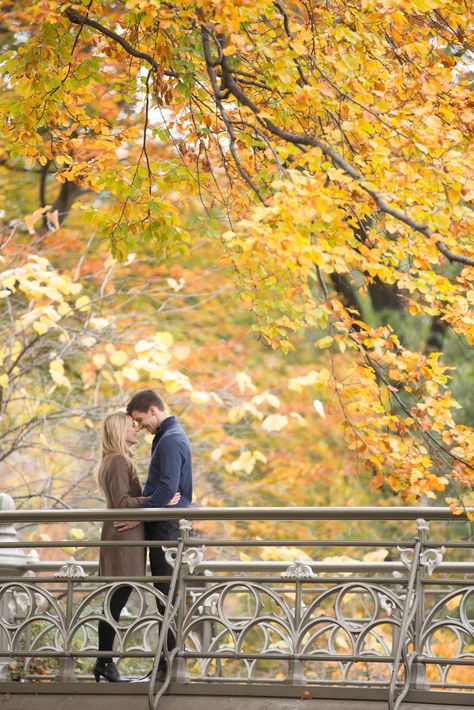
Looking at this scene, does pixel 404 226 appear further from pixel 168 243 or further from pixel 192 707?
pixel 192 707

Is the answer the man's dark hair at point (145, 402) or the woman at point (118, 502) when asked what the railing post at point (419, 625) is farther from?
the man's dark hair at point (145, 402)

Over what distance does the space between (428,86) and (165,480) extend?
9.25 ft

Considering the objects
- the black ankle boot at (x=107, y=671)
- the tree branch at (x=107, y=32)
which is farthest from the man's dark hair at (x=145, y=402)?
the tree branch at (x=107, y=32)

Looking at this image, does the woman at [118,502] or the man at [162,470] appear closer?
the man at [162,470]

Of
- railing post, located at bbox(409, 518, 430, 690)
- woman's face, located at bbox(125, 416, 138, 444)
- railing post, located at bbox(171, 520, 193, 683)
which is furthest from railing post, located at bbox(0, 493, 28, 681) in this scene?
railing post, located at bbox(409, 518, 430, 690)

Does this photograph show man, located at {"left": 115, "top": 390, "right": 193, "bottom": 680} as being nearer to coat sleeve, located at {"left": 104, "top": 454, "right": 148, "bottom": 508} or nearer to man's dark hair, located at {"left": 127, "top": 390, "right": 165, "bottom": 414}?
man's dark hair, located at {"left": 127, "top": 390, "right": 165, "bottom": 414}

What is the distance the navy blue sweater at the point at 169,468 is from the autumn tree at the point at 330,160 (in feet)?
2.90

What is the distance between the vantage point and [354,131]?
6730 millimetres

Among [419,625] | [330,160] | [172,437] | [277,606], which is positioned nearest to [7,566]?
[172,437]

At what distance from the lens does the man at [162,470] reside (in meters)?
7.04

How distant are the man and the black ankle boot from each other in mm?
294

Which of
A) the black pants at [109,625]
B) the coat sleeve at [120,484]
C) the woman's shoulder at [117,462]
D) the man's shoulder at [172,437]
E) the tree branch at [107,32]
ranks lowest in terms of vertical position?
the black pants at [109,625]

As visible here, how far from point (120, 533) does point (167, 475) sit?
1.59ft

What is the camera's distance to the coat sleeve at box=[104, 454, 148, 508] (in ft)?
23.4
